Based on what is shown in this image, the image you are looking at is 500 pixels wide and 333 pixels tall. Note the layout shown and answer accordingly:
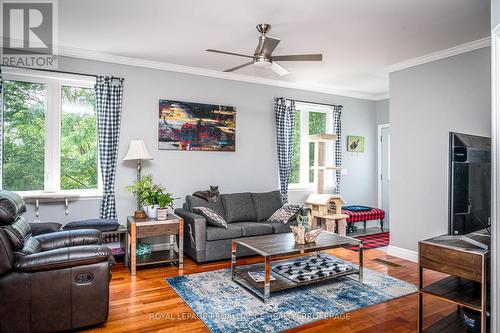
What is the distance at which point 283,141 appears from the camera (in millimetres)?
5672

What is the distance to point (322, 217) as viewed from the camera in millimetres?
5496

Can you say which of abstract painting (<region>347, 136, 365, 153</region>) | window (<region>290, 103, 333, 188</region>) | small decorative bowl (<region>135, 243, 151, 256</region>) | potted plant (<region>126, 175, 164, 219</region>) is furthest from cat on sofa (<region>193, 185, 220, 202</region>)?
abstract painting (<region>347, 136, 365, 153</region>)

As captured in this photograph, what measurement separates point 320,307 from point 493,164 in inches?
71.2

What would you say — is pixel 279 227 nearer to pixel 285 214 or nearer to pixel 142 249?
pixel 285 214

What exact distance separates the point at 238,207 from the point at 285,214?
0.71 metres

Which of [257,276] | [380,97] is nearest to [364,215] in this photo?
[380,97]

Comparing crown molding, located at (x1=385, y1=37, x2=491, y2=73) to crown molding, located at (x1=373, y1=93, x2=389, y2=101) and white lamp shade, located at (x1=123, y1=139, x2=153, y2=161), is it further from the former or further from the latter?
white lamp shade, located at (x1=123, y1=139, x2=153, y2=161)

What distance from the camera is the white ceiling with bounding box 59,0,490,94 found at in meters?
2.99

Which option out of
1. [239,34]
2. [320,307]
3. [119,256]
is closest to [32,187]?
[119,256]

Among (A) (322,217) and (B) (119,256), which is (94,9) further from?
(A) (322,217)

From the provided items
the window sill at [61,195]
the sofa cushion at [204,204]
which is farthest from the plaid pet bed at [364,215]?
the window sill at [61,195]

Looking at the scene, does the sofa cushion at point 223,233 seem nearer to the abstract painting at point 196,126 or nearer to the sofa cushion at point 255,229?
the sofa cushion at point 255,229

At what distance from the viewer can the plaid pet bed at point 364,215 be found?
19.6 feet

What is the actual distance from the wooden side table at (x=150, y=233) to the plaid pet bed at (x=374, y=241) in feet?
8.95
